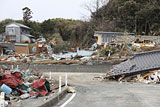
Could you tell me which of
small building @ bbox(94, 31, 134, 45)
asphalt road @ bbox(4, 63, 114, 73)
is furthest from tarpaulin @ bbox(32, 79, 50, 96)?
small building @ bbox(94, 31, 134, 45)

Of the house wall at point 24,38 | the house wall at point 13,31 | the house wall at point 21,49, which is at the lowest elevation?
the house wall at point 21,49

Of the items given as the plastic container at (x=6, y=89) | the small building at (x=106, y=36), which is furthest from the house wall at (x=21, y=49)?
the plastic container at (x=6, y=89)

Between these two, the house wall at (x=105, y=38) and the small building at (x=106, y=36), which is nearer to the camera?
the small building at (x=106, y=36)

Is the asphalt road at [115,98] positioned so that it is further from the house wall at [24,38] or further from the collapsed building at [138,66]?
the house wall at [24,38]

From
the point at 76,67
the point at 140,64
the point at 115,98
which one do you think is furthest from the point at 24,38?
the point at 115,98

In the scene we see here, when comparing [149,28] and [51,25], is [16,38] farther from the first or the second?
[149,28]

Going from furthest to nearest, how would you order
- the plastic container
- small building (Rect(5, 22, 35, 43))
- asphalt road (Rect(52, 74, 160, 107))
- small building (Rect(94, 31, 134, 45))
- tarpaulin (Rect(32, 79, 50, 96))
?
small building (Rect(5, 22, 35, 43))
small building (Rect(94, 31, 134, 45))
tarpaulin (Rect(32, 79, 50, 96))
the plastic container
asphalt road (Rect(52, 74, 160, 107))

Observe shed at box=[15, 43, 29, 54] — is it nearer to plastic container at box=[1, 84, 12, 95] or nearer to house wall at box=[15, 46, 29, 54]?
house wall at box=[15, 46, 29, 54]

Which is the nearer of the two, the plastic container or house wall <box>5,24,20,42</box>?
the plastic container

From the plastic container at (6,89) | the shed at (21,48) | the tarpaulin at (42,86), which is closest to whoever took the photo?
the plastic container at (6,89)

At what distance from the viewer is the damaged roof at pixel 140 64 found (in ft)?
56.0

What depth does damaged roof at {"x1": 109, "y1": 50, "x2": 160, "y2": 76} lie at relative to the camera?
56.0ft

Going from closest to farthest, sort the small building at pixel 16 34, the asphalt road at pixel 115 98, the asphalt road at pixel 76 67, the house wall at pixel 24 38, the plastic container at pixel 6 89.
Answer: the asphalt road at pixel 115 98 → the plastic container at pixel 6 89 → the asphalt road at pixel 76 67 → the small building at pixel 16 34 → the house wall at pixel 24 38

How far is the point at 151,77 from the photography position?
1672 centimetres
